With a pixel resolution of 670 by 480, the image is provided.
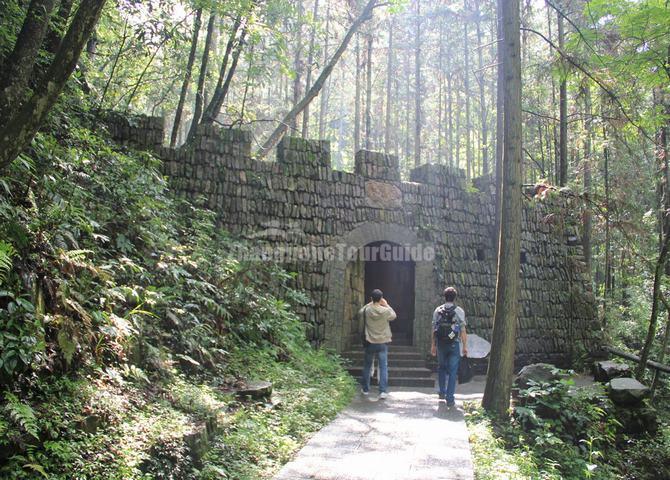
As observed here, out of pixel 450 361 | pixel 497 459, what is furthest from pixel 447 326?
pixel 497 459

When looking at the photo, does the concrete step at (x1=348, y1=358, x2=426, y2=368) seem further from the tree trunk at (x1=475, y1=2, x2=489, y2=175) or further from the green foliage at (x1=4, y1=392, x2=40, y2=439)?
the tree trunk at (x1=475, y1=2, x2=489, y2=175)

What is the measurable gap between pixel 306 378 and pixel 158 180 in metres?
3.69

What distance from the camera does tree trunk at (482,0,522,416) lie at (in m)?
6.31

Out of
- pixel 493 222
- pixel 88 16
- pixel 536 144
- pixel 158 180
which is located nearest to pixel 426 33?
pixel 536 144

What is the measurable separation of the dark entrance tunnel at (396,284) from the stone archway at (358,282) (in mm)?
454

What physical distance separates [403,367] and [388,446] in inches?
184

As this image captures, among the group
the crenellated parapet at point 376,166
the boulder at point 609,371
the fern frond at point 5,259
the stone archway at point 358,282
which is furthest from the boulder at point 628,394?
the fern frond at point 5,259

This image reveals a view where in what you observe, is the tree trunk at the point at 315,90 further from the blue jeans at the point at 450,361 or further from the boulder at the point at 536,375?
the boulder at the point at 536,375

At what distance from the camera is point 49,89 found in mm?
3451

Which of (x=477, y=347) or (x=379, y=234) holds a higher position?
(x=379, y=234)

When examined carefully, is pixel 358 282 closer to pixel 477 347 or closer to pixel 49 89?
pixel 477 347

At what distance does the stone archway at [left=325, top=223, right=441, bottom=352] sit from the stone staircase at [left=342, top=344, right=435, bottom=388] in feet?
0.75

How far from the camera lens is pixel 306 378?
23.1 feet

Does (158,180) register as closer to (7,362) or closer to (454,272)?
(7,362)
